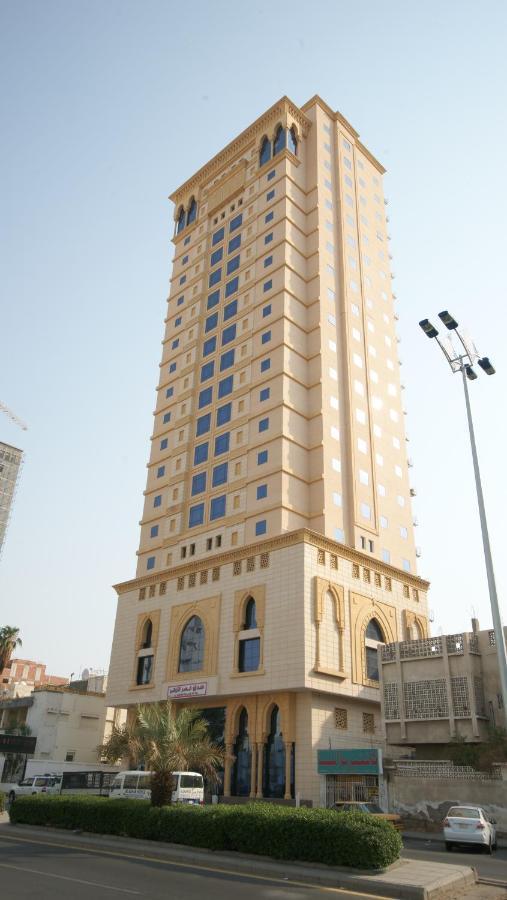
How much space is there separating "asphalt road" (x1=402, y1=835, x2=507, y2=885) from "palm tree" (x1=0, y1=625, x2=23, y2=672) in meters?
54.2

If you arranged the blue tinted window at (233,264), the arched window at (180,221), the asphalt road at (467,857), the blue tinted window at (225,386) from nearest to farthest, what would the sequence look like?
the asphalt road at (467,857), the blue tinted window at (225,386), the blue tinted window at (233,264), the arched window at (180,221)

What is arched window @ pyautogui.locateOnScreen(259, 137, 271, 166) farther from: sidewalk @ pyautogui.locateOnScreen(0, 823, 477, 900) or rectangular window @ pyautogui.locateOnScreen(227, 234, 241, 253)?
sidewalk @ pyautogui.locateOnScreen(0, 823, 477, 900)

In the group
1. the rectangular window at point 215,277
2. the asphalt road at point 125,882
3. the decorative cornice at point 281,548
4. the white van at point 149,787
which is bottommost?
the asphalt road at point 125,882

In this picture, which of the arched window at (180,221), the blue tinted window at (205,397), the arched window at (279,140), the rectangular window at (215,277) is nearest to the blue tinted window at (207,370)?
the blue tinted window at (205,397)

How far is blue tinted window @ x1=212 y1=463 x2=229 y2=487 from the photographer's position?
5275 cm

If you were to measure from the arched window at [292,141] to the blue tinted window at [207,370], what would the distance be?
22.0m

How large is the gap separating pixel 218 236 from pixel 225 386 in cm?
1886

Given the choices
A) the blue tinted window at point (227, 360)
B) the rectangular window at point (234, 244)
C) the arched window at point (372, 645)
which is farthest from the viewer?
the rectangular window at point (234, 244)

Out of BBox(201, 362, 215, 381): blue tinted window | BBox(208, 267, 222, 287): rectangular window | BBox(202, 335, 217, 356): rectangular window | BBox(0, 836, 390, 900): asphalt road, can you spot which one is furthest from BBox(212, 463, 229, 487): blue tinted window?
BBox(0, 836, 390, 900): asphalt road

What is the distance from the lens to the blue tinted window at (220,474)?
5275 cm

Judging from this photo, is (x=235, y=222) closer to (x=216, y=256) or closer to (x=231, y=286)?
(x=216, y=256)

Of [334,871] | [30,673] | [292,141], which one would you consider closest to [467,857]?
[334,871]

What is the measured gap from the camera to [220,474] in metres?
53.2

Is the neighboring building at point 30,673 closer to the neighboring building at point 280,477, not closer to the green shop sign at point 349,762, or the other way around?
the neighboring building at point 280,477
